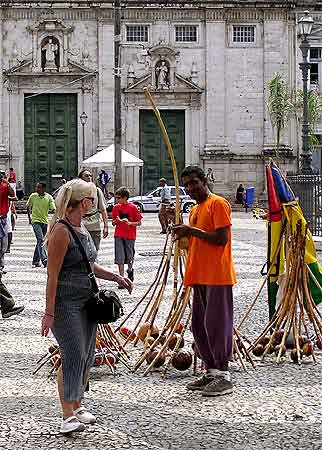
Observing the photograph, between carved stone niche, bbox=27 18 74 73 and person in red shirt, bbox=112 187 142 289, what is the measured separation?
93.2 feet

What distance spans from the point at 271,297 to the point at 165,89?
33.8 m

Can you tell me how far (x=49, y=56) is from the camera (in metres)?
42.4

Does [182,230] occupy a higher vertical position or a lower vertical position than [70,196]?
lower

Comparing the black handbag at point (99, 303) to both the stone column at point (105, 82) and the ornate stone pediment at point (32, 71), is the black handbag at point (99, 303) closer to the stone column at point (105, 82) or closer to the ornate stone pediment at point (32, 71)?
the stone column at point (105, 82)

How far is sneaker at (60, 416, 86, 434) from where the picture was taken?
6.50 metres

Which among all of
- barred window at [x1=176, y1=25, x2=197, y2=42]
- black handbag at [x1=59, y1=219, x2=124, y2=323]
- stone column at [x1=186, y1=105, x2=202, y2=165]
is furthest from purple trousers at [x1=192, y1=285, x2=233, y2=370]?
barred window at [x1=176, y1=25, x2=197, y2=42]

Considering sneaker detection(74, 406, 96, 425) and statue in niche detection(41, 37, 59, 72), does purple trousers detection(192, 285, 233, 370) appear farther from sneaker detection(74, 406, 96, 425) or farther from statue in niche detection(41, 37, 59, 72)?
statue in niche detection(41, 37, 59, 72)

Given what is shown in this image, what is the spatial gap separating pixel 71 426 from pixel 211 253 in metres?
2.07

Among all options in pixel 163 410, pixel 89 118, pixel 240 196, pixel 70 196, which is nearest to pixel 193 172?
pixel 70 196

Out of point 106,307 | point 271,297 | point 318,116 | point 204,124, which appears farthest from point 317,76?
point 106,307

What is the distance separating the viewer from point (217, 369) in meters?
7.89

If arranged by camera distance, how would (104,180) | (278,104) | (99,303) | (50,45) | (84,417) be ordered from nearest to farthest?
1. (99,303)
2. (84,417)
3. (104,180)
4. (278,104)
5. (50,45)

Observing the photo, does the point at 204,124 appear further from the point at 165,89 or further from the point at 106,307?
the point at 106,307

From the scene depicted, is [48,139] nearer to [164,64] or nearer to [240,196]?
[164,64]
